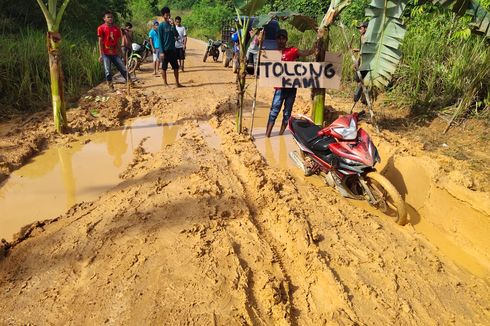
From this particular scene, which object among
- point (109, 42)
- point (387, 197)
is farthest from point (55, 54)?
point (387, 197)

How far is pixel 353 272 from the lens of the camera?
3186mm

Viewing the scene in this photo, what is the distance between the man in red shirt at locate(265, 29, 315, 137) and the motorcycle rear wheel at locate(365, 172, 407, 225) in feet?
7.79

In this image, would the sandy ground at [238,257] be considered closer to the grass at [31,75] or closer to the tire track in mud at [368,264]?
the tire track in mud at [368,264]

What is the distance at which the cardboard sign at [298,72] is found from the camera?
18.2 ft

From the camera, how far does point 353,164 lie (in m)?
4.16

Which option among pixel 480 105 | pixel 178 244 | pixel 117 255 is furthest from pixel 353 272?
pixel 480 105

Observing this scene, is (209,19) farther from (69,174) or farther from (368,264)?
(368,264)

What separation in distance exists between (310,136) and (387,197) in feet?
4.32

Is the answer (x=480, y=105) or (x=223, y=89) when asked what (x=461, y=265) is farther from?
(x=223, y=89)

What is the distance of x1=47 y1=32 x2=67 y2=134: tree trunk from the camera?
5.57 meters

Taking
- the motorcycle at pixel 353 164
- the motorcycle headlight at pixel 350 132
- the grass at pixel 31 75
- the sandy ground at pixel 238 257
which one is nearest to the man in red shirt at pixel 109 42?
the grass at pixel 31 75

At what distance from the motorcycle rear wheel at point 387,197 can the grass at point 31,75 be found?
6.51 metres

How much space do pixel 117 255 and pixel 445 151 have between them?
183 inches

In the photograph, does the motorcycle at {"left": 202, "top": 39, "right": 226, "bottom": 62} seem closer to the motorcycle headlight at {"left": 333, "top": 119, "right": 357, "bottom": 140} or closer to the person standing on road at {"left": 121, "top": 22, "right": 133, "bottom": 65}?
the person standing on road at {"left": 121, "top": 22, "right": 133, "bottom": 65}
